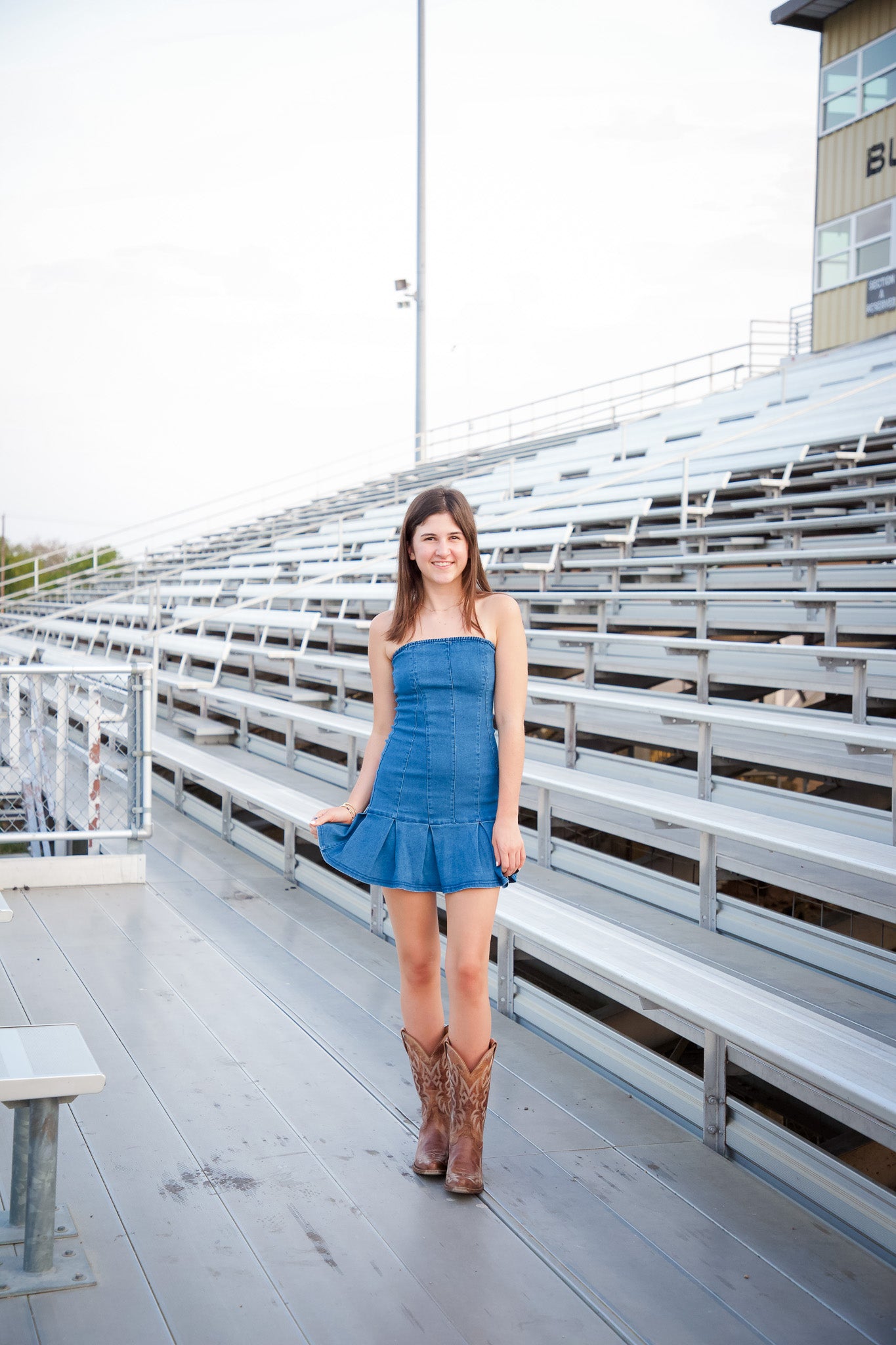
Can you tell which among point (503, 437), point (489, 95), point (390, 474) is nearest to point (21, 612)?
point (390, 474)

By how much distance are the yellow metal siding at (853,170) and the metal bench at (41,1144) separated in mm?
13328

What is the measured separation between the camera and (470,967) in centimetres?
205

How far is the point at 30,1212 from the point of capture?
5.71 ft

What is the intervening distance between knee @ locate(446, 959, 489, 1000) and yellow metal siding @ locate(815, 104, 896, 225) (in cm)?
1278

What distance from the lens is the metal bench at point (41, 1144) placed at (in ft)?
5.51

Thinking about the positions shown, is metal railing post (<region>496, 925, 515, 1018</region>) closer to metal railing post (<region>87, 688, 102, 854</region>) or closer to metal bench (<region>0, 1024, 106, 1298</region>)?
metal bench (<region>0, 1024, 106, 1298</region>)

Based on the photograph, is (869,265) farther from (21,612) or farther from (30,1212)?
(30,1212)

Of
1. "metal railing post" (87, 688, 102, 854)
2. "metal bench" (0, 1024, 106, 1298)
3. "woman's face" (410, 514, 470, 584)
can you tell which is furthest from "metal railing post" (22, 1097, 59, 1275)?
"metal railing post" (87, 688, 102, 854)

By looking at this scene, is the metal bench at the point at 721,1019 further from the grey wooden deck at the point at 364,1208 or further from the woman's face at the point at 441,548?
the woman's face at the point at 441,548

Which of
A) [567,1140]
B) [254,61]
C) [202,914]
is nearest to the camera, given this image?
[567,1140]

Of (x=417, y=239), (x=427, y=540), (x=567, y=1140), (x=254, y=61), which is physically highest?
(x=254, y=61)

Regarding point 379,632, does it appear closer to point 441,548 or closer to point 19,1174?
point 441,548


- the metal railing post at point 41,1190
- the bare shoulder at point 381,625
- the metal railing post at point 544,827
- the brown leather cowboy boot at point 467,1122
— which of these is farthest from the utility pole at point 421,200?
the metal railing post at point 41,1190

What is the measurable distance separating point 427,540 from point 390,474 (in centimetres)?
1437
